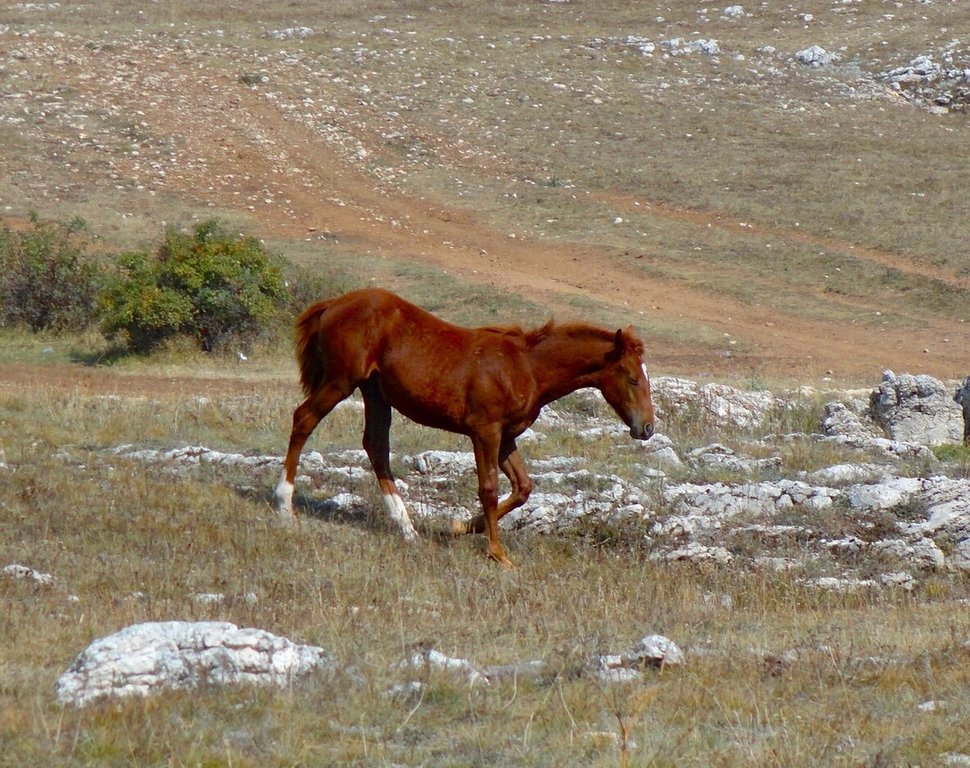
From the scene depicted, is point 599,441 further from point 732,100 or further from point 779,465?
point 732,100

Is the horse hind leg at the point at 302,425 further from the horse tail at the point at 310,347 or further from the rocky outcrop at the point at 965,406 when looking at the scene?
the rocky outcrop at the point at 965,406

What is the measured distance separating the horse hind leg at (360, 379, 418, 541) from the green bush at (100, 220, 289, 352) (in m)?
Result: 9.94

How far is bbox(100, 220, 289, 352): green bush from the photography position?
65.3ft

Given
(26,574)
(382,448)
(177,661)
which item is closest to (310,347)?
(382,448)

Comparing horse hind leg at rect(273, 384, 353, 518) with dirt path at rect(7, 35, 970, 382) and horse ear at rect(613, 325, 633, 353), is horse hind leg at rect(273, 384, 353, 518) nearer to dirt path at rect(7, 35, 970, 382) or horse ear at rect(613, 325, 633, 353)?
horse ear at rect(613, 325, 633, 353)

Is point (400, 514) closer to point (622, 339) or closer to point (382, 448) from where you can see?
point (382, 448)

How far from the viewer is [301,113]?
Result: 37.2m

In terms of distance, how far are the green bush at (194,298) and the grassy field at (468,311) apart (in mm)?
561

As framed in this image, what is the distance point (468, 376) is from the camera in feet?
33.0

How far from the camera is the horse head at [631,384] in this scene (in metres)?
9.94

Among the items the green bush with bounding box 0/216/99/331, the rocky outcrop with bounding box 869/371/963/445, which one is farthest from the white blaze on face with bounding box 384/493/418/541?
the green bush with bounding box 0/216/99/331

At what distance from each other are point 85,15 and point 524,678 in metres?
44.6

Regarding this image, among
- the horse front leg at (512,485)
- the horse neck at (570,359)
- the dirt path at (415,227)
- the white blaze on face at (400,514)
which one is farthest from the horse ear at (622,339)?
the dirt path at (415,227)

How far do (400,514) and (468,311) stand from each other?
14.6 metres
